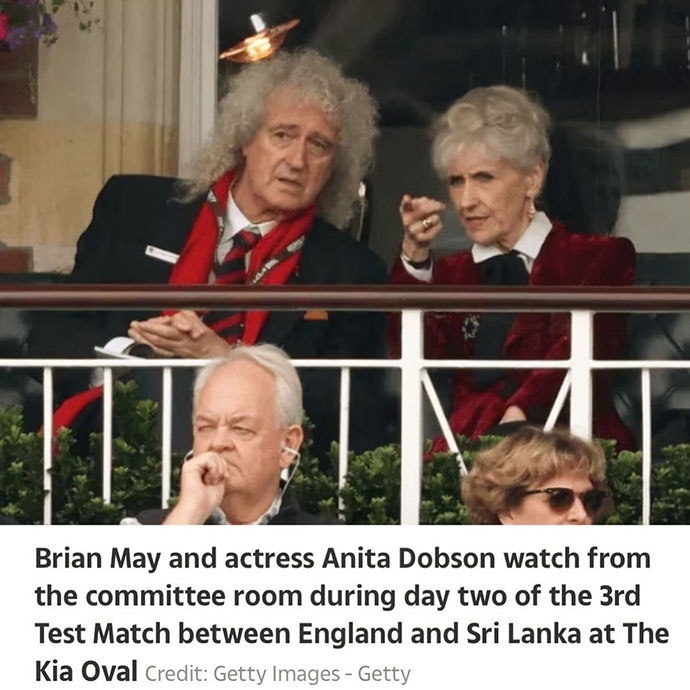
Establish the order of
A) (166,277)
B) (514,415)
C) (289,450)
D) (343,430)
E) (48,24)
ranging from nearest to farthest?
(289,450) < (343,430) < (514,415) < (166,277) < (48,24)

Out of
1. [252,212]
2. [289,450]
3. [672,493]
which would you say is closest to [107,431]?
[289,450]

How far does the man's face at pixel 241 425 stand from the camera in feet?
20.8

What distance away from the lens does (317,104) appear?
6.98 meters

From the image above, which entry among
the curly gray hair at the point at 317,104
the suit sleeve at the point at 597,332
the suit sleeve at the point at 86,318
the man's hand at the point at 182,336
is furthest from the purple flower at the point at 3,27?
the suit sleeve at the point at 597,332

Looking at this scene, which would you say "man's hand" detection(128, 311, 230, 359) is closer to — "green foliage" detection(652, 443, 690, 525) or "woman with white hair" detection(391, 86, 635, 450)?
"woman with white hair" detection(391, 86, 635, 450)

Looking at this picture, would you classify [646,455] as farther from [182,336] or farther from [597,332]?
[182,336]

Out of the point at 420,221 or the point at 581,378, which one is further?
the point at 420,221

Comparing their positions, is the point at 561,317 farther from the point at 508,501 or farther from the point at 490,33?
the point at 490,33

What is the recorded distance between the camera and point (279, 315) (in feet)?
22.1

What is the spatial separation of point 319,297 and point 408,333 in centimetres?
27
